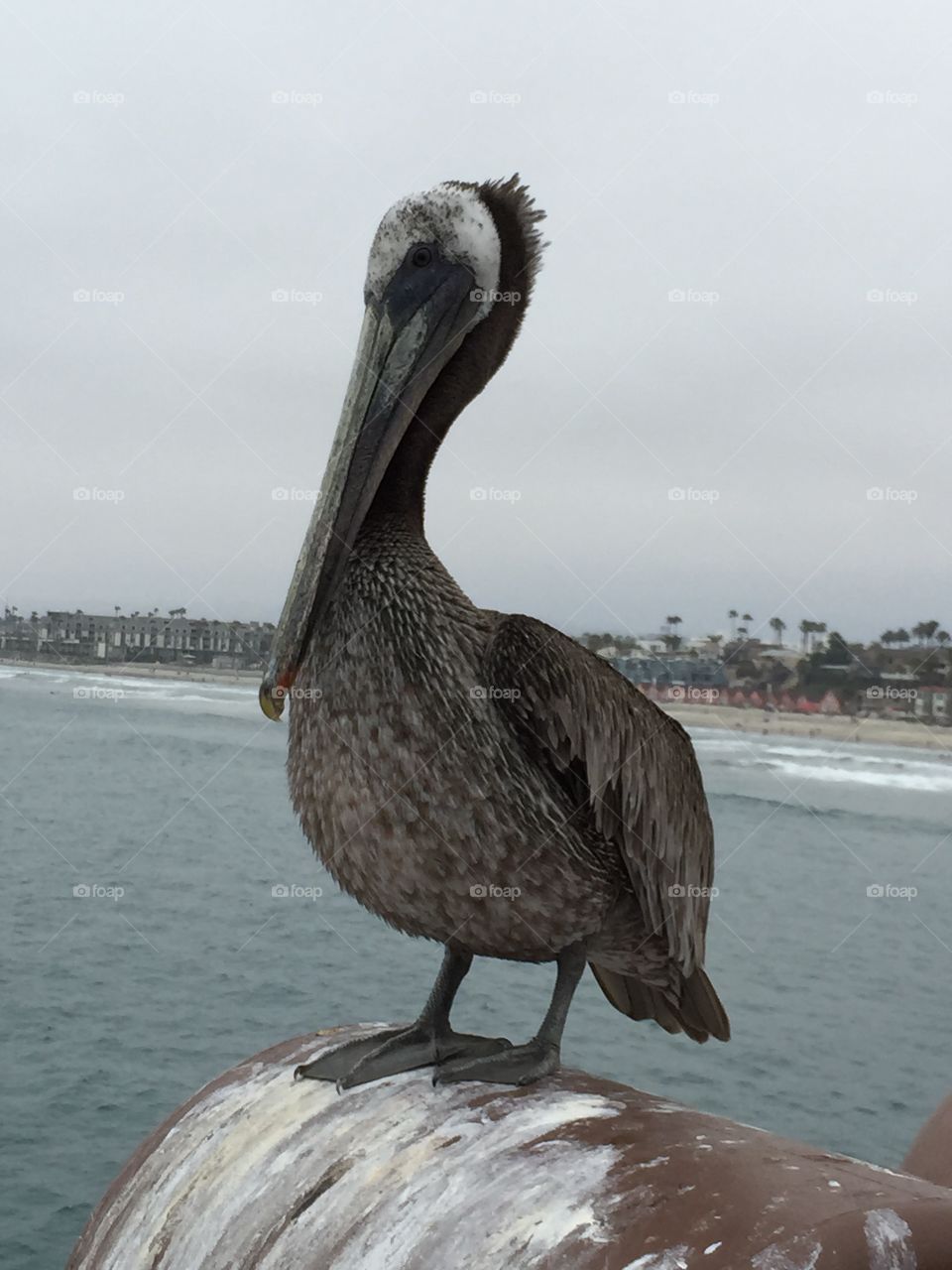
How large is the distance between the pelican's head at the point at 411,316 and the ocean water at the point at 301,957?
294 inches

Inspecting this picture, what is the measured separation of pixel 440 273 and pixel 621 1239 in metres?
1.83

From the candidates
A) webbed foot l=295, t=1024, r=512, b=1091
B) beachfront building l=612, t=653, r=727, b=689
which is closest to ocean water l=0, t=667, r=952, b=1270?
beachfront building l=612, t=653, r=727, b=689

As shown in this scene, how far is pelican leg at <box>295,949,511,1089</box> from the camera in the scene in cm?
243

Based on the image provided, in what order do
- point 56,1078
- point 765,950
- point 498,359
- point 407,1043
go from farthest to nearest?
1. point 765,950
2. point 56,1078
3. point 498,359
4. point 407,1043

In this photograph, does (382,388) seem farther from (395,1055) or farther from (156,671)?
(156,671)

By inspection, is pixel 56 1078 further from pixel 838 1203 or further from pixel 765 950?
pixel 838 1203

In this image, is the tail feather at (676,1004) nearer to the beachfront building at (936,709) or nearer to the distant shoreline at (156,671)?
the distant shoreline at (156,671)

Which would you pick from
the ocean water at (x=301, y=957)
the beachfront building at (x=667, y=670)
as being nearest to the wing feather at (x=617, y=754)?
the beachfront building at (x=667, y=670)

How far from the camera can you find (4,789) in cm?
2272

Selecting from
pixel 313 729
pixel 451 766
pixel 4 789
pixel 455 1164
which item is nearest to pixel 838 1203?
pixel 455 1164

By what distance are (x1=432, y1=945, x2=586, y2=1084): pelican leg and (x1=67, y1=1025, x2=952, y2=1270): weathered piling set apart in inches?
1.0

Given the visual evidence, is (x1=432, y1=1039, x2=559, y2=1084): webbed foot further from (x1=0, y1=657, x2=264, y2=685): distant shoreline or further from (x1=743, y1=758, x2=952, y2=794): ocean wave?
(x1=743, y1=758, x2=952, y2=794): ocean wave

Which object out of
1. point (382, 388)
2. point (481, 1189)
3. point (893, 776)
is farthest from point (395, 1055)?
point (893, 776)

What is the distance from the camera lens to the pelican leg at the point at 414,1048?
243 centimetres
